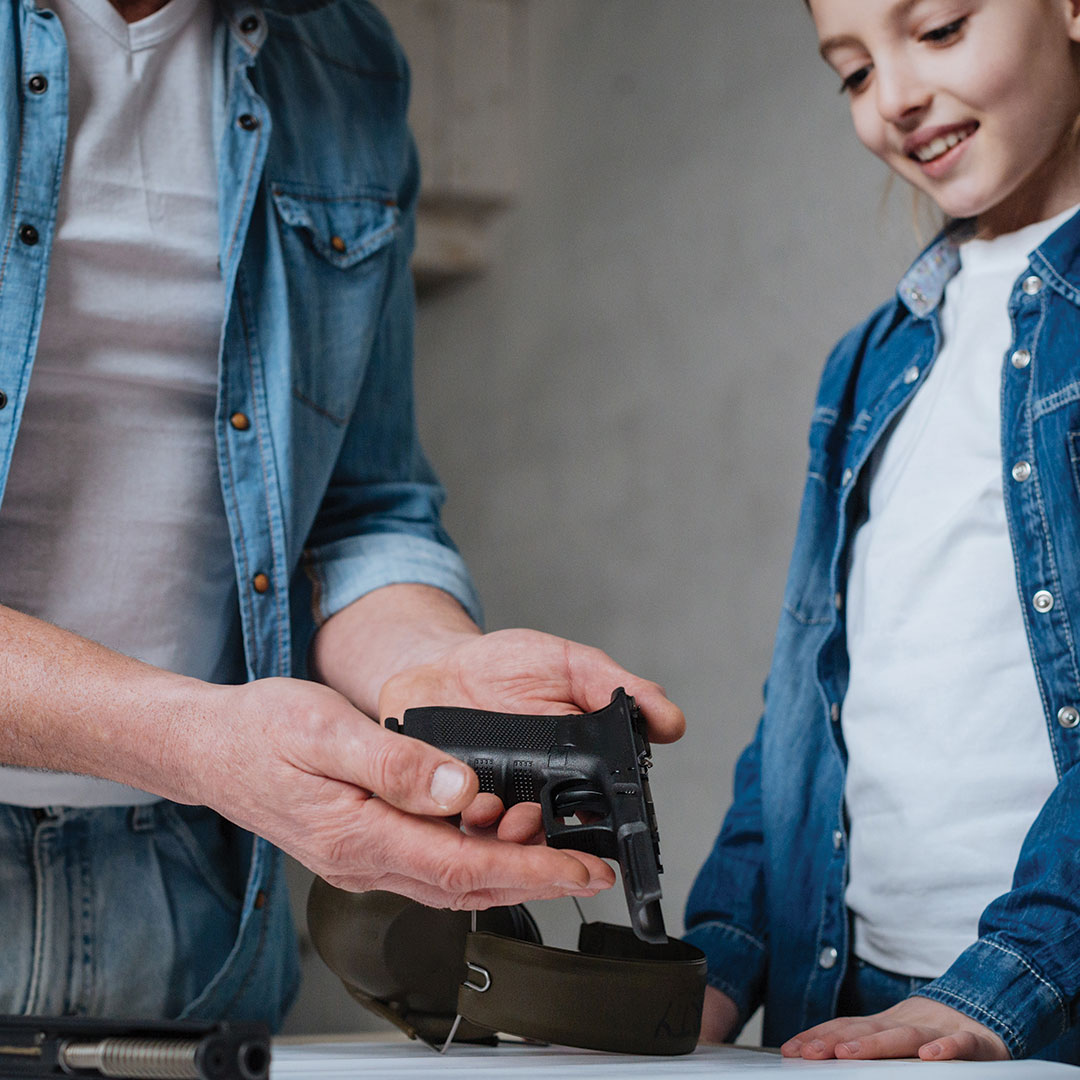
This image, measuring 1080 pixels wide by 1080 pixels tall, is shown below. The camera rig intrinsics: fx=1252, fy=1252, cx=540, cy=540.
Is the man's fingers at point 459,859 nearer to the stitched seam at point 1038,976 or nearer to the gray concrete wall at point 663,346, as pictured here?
the stitched seam at point 1038,976

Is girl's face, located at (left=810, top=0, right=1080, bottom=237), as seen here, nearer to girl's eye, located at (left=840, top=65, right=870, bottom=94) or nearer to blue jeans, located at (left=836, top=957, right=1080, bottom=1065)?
girl's eye, located at (left=840, top=65, right=870, bottom=94)

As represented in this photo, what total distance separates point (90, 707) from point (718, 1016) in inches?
27.4

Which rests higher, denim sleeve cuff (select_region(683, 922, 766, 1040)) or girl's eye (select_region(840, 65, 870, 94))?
girl's eye (select_region(840, 65, 870, 94))

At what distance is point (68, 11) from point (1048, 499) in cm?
88

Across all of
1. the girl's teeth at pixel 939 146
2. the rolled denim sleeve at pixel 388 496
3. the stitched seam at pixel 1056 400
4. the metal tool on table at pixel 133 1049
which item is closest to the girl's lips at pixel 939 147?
the girl's teeth at pixel 939 146

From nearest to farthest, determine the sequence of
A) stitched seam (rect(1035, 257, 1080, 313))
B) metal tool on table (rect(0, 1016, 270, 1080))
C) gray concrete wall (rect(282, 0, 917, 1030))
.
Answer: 1. metal tool on table (rect(0, 1016, 270, 1080))
2. stitched seam (rect(1035, 257, 1080, 313))
3. gray concrete wall (rect(282, 0, 917, 1030))

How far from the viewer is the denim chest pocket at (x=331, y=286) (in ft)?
3.64

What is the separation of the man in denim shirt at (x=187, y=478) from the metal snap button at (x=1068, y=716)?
0.37m

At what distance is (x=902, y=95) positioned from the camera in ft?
3.69

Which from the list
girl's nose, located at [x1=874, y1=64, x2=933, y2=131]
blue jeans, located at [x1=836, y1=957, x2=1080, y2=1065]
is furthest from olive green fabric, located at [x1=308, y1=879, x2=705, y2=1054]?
girl's nose, located at [x1=874, y1=64, x2=933, y2=131]

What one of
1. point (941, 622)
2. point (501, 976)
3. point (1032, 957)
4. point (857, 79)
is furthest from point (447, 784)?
point (857, 79)

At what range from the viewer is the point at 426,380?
4164 mm

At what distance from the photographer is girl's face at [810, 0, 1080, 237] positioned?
3.59 ft

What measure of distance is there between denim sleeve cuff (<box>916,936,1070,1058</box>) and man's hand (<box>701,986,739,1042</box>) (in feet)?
0.98
